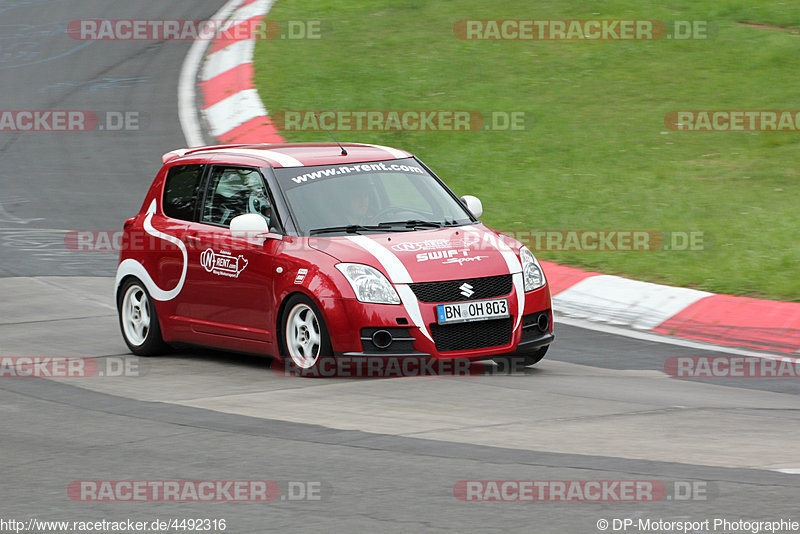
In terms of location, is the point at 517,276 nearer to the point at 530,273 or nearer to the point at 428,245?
the point at 530,273

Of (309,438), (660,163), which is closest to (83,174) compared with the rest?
(660,163)

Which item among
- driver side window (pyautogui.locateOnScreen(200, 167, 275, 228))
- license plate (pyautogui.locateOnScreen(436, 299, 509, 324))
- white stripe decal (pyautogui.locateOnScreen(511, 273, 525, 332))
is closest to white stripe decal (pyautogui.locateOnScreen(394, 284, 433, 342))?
license plate (pyautogui.locateOnScreen(436, 299, 509, 324))

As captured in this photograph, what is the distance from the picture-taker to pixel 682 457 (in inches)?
262

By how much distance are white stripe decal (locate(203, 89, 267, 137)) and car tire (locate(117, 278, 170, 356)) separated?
7.41m

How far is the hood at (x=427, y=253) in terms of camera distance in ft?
28.9

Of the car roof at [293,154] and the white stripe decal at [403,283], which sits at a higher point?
the car roof at [293,154]

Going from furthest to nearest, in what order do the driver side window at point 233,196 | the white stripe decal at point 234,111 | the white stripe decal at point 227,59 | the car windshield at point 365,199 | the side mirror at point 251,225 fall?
the white stripe decal at point 227,59, the white stripe decal at point 234,111, the driver side window at point 233,196, the car windshield at point 365,199, the side mirror at point 251,225

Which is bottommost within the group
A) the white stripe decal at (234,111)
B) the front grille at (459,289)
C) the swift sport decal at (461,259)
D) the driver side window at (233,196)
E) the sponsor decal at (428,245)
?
the front grille at (459,289)

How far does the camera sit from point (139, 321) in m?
10.6

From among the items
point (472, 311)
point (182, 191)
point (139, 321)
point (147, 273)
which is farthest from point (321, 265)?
point (139, 321)

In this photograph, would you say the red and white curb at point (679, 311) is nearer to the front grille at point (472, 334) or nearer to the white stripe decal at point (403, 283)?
the front grille at point (472, 334)

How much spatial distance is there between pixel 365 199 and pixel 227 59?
12408mm

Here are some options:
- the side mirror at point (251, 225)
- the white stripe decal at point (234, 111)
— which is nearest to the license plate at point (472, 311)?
the side mirror at point (251, 225)

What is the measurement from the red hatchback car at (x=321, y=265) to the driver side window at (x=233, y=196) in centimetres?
1
